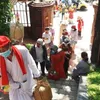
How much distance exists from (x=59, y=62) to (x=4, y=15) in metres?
3.54

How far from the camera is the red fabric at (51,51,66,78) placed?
773cm

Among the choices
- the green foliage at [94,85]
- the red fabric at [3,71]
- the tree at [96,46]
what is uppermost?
the red fabric at [3,71]

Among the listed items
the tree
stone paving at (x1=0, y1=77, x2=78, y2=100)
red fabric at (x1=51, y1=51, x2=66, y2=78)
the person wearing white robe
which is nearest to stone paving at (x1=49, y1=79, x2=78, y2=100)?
stone paving at (x1=0, y1=77, x2=78, y2=100)

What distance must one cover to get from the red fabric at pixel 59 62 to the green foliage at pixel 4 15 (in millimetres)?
3072

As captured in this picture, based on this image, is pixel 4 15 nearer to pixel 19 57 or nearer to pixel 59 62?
pixel 59 62

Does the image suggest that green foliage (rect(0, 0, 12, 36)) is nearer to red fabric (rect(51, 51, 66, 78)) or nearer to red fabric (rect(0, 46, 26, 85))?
red fabric (rect(51, 51, 66, 78))

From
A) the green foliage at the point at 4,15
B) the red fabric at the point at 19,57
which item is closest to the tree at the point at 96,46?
the green foliage at the point at 4,15

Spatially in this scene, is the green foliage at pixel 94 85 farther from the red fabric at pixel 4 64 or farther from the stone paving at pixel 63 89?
the red fabric at pixel 4 64

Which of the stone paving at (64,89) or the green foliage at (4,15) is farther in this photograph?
the green foliage at (4,15)

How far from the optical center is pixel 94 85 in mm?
6793

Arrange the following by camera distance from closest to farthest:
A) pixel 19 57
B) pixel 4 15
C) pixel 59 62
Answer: pixel 19 57
pixel 59 62
pixel 4 15

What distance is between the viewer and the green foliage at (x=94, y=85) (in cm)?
624

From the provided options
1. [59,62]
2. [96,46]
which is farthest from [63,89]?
[96,46]

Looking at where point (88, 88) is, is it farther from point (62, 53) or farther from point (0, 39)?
point (0, 39)
